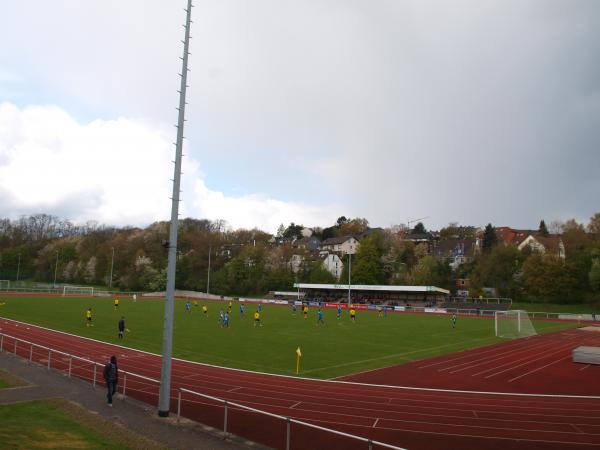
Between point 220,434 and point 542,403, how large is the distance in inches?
426

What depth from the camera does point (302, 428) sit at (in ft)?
38.8

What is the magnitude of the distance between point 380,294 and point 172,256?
77.7 meters

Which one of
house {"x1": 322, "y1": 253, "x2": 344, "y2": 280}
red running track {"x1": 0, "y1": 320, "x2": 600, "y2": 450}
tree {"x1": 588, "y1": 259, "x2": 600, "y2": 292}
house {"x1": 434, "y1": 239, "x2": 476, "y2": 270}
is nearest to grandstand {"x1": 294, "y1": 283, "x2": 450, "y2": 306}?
house {"x1": 322, "y1": 253, "x2": 344, "y2": 280}

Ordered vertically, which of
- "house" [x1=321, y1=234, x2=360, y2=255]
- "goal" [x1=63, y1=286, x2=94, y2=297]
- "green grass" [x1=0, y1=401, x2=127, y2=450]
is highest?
"house" [x1=321, y1=234, x2=360, y2=255]

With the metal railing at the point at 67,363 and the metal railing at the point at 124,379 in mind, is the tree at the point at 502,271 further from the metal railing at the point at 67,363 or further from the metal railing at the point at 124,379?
the metal railing at the point at 124,379

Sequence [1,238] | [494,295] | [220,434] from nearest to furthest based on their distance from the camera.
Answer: [220,434], [494,295], [1,238]

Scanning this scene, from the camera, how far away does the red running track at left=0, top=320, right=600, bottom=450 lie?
11.1 meters

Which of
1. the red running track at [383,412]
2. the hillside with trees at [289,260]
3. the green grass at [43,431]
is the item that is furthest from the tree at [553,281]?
the green grass at [43,431]

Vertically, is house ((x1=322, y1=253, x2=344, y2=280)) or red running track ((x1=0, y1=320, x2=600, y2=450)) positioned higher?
house ((x1=322, y1=253, x2=344, y2=280))

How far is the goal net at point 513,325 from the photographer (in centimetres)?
3741

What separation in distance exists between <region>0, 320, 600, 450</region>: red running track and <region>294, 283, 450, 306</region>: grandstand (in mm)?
58035

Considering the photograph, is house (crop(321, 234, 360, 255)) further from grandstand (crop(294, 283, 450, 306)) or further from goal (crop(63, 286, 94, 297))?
goal (crop(63, 286, 94, 297))

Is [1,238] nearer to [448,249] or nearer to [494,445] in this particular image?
[448,249]

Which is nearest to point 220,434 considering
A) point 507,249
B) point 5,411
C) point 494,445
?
point 5,411
